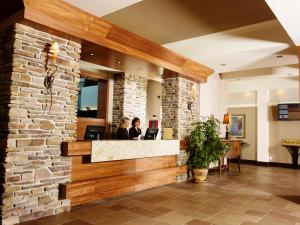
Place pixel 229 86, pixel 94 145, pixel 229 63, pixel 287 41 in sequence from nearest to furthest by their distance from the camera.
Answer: pixel 94 145
pixel 287 41
pixel 229 63
pixel 229 86

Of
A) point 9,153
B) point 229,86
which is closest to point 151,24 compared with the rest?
point 9,153

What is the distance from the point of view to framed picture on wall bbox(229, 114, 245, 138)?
404 inches

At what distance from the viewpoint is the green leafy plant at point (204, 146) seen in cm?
605

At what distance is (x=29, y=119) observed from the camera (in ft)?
11.1

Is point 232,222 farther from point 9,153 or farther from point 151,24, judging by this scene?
point 151,24

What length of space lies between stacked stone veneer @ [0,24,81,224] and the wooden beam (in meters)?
0.27

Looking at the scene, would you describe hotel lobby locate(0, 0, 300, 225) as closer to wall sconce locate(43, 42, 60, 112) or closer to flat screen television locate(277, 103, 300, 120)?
wall sconce locate(43, 42, 60, 112)

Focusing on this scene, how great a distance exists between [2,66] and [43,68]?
52cm

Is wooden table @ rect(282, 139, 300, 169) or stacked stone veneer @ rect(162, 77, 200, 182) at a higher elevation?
stacked stone veneer @ rect(162, 77, 200, 182)

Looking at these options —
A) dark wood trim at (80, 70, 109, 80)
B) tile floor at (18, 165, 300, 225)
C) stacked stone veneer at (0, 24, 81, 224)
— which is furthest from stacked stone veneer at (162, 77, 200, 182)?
stacked stone veneer at (0, 24, 81, 224)

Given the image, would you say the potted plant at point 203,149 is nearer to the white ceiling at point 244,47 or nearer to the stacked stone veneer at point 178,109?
the stacked stone veneer at point 178,109

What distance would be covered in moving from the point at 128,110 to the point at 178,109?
2022 millimetres

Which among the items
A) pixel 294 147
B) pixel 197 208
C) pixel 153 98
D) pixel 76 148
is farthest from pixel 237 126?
pixel 76 148

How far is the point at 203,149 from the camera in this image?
20.0 feet
